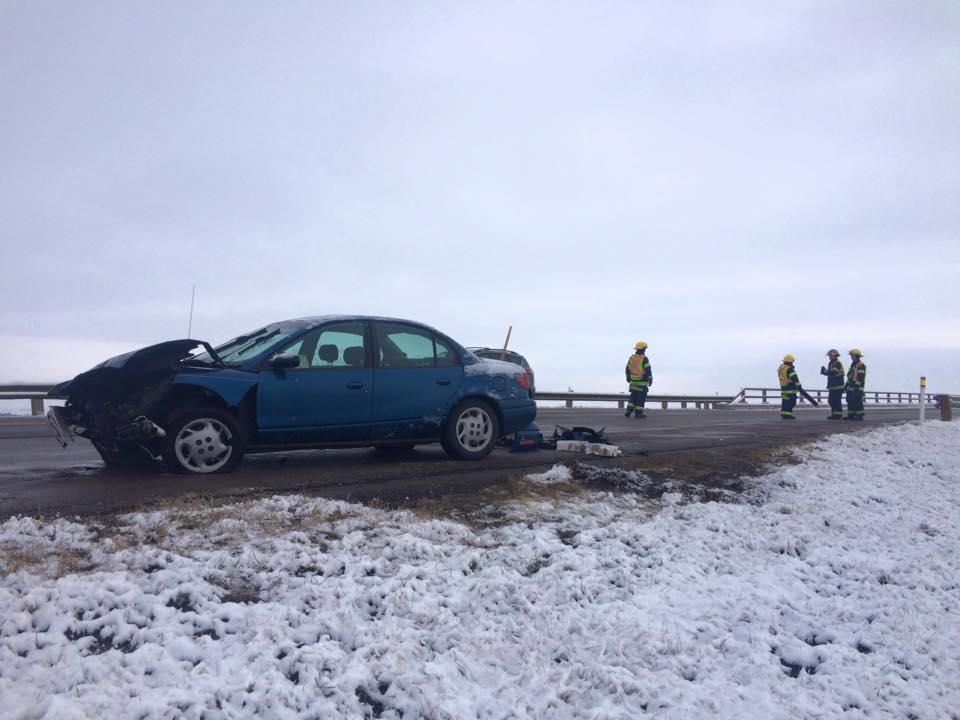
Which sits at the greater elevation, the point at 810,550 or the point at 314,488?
the point at 314,488

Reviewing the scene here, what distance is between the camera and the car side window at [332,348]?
7.46 meters

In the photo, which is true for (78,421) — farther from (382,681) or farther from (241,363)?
(382,681)

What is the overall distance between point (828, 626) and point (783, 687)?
1.04 meters

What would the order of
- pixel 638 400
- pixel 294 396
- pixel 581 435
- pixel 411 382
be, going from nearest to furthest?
pixel 294 396
pixel 411 382
pixel 581 435
pixel 638 400

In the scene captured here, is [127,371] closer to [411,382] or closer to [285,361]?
[285,361]

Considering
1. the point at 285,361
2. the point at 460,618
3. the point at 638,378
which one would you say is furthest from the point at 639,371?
the point at 460,618

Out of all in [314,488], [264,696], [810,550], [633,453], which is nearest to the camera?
[264,696]

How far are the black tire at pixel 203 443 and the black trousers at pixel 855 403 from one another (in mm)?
20892

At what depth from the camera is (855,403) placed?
75.4ft

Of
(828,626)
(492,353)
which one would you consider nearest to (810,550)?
(828,626)

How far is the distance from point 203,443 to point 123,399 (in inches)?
32.7

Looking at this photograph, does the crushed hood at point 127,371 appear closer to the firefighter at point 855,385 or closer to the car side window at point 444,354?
the car side window at point 444,354

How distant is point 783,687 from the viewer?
3633 millimetres

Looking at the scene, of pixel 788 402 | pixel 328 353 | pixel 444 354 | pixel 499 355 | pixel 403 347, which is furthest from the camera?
pixel 788 402
